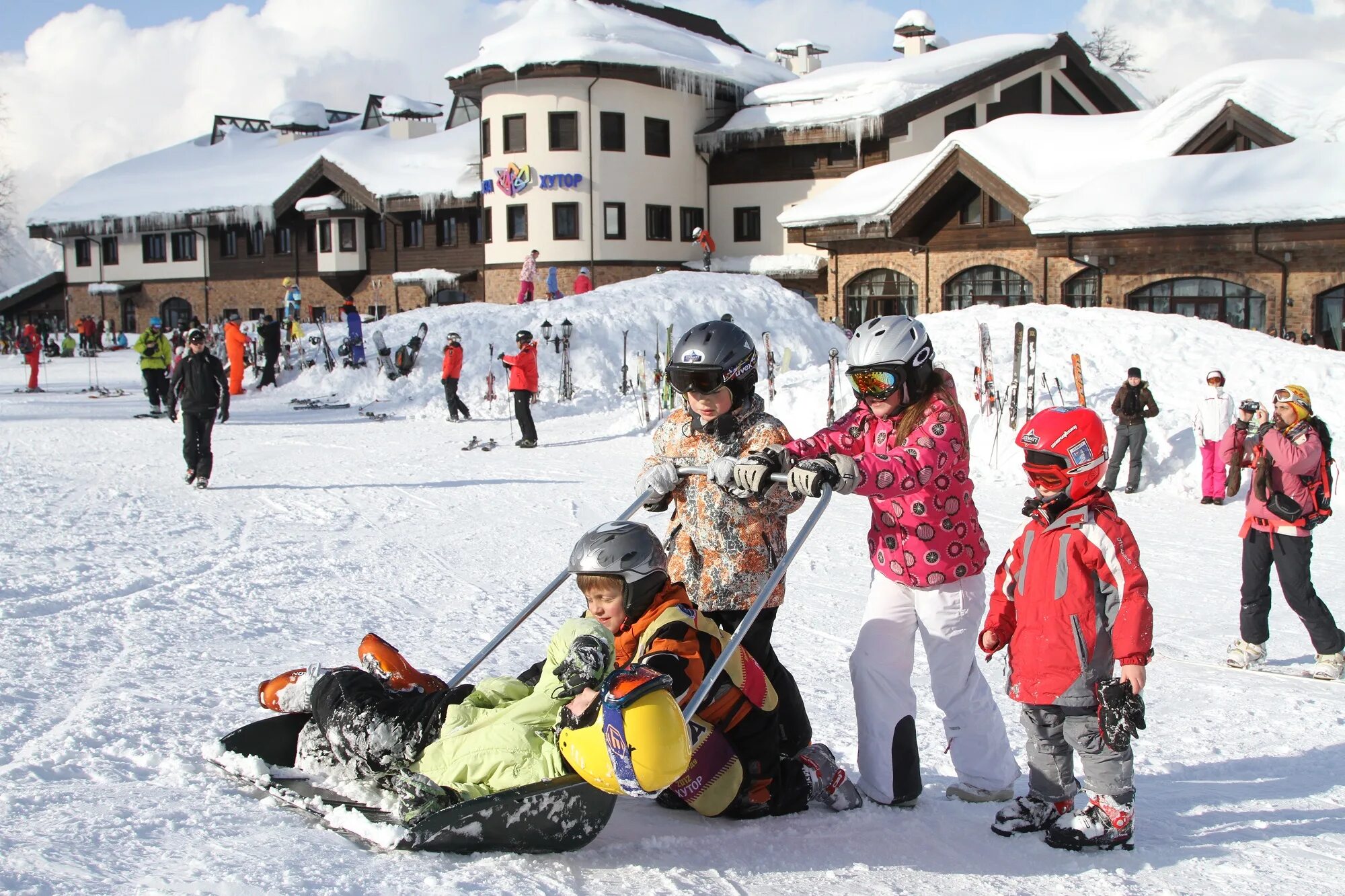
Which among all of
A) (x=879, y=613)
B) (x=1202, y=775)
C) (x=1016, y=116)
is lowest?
(x=1202, y=775)

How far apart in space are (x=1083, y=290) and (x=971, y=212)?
3913 mm

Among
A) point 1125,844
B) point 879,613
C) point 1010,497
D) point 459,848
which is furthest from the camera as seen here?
point 1010,497

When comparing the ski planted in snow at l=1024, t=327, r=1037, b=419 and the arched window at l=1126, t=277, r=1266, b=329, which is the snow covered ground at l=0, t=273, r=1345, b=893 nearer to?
the ski planted in snow at l=1024, t=327, r=1037, b=419

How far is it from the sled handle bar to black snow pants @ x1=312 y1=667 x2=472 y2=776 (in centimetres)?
92

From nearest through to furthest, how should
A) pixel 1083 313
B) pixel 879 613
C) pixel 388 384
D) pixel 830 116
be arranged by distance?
1. pixel 879 613
2. pixel 1083 313
3. pixel 388 384
4. pixel 830 116

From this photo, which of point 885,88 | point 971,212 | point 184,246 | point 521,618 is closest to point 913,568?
point 521,618

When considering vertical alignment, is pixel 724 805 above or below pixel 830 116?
below

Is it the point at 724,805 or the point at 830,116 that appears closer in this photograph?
the point at 724,805

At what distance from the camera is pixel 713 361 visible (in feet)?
12.7

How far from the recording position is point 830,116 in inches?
1280

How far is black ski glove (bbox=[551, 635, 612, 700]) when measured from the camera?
3.27 meters

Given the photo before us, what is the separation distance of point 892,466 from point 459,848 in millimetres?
1781

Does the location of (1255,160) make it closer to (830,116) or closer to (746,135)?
(830,116)

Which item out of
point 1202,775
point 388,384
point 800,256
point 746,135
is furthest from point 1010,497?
point 746,135
